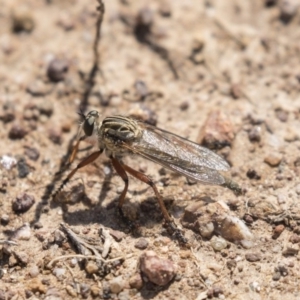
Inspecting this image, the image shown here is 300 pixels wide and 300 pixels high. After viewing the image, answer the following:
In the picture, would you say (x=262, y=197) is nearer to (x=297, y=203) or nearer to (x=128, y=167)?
(x=297, y=203)

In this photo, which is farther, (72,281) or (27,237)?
(27,237)

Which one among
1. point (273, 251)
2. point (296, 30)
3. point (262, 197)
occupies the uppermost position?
point (296, 30)

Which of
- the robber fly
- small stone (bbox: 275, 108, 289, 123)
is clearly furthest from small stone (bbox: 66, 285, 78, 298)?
small stone (bbox: 275, 108, 289, 123)

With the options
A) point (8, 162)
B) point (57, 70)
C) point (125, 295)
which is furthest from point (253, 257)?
point (57, 70)

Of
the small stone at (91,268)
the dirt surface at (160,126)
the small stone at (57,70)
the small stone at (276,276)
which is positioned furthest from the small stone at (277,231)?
the small stone at (57,70)

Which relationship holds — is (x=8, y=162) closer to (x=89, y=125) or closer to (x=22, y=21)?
(x=89, y=125)

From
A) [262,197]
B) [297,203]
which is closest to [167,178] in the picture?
[262,197]

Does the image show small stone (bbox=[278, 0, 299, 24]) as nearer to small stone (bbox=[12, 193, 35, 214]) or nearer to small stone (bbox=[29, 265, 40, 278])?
small stone (bbox=[12, 193, 35, 214])
